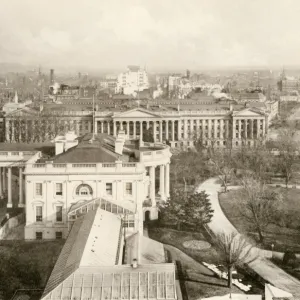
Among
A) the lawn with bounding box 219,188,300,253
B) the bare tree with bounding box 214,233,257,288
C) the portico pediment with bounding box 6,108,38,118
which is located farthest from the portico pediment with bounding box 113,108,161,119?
the bare tree with bounding box 214,233,257,288

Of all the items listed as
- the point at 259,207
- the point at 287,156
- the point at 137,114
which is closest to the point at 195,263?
the point at 259,207

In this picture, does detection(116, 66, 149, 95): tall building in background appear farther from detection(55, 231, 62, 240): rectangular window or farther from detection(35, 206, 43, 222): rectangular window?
detection(55, 231, 62, 240): rectangular window

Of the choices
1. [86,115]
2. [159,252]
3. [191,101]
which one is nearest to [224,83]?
[191,101]

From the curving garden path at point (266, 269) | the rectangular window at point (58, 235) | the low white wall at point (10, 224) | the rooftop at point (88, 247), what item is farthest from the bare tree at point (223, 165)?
the rooftop at point (88, 247)

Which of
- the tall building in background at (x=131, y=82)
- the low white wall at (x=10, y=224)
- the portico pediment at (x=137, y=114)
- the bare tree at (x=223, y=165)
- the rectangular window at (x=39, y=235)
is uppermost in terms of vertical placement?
the tall building in background at (x=131, y=82)

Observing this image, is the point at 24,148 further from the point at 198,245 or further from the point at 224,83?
the point at 224,83

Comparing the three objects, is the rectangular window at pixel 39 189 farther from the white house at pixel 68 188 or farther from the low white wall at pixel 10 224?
the low white wall at pixel 10 224

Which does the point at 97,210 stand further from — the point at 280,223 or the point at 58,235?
the point at 280,223
